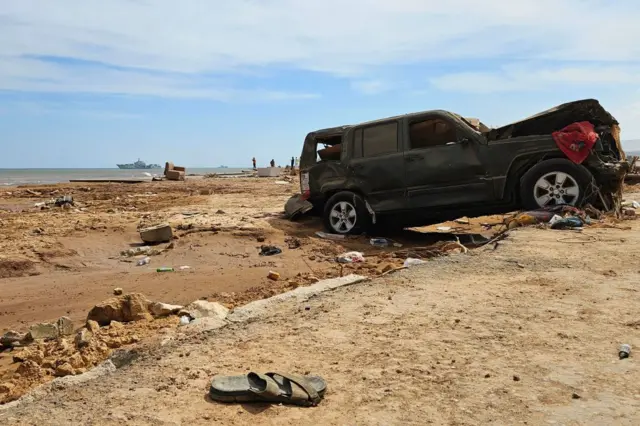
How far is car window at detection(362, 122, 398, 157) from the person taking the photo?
9.51m

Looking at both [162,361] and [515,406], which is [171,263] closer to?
[162,361]

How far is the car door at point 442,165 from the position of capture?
874 centimetres

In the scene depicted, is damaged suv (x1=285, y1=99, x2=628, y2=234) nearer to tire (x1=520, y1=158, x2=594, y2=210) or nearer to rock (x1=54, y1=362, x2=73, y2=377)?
tire (x1=520, y1=158, x2=594, y2=210)

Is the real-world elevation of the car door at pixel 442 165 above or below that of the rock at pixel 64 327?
above

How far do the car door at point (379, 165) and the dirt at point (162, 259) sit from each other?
74cm

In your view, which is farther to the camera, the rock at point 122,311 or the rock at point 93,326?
the rock at point 122,311

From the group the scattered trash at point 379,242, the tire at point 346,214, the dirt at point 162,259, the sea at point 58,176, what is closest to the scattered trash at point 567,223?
the dirt at point 162,259

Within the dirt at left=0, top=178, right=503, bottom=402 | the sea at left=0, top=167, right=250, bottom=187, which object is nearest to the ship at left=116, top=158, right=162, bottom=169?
the sea at left=0, top=167, right=250, bottom=187

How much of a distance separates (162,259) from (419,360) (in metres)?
6.06

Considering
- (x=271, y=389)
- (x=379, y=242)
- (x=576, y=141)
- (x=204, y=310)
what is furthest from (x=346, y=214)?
(x=271, y=389)

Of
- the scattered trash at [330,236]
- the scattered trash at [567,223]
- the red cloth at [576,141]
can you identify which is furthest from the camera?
the scattered trash at [330,236]

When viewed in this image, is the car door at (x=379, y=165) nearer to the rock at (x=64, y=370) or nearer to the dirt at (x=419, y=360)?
the dirt at (x=419, y=360)

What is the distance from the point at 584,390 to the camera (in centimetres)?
303

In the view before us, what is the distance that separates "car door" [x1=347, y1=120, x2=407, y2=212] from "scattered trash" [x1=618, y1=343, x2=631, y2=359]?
5915mm
